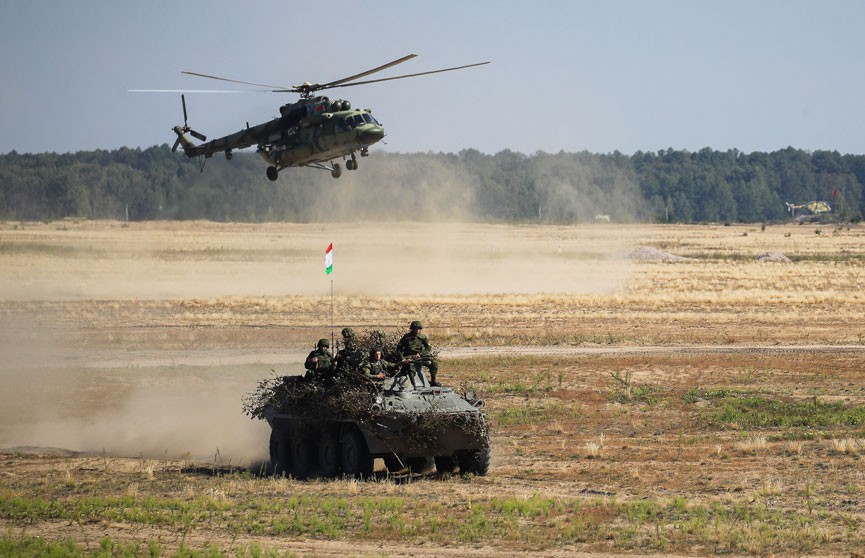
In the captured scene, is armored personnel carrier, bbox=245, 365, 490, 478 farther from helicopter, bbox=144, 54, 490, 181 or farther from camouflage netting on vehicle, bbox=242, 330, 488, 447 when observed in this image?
helicopter, bbox=144, 54, 490, 181

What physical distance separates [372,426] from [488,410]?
8943mm

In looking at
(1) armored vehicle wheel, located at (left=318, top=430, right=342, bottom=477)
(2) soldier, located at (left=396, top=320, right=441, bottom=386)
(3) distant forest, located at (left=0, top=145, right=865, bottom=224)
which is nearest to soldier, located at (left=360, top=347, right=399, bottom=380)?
(2) soldier, located at (left=396, top=320, right=441, bottom=386)

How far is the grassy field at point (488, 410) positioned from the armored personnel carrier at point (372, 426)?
1.66 ft

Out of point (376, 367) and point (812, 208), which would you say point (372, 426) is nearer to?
point (376, 367)

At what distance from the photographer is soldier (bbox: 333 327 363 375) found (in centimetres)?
1859

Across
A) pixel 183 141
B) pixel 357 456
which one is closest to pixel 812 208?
pixel 183 141

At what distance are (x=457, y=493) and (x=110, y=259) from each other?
6766 cm

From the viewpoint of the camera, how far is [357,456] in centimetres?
1816

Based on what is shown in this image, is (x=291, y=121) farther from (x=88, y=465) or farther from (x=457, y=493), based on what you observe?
(x=457, y=493)

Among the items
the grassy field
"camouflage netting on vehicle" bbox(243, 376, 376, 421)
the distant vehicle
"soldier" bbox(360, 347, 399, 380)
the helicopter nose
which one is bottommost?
the grassy field

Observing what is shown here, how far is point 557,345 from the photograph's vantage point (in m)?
39.0

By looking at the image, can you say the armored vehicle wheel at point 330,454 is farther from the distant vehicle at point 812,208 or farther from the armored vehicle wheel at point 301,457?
the distant vehicle at point 812,208

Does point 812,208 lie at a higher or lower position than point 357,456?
higher

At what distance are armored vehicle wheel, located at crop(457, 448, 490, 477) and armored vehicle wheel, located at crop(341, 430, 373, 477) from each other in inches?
56.0
